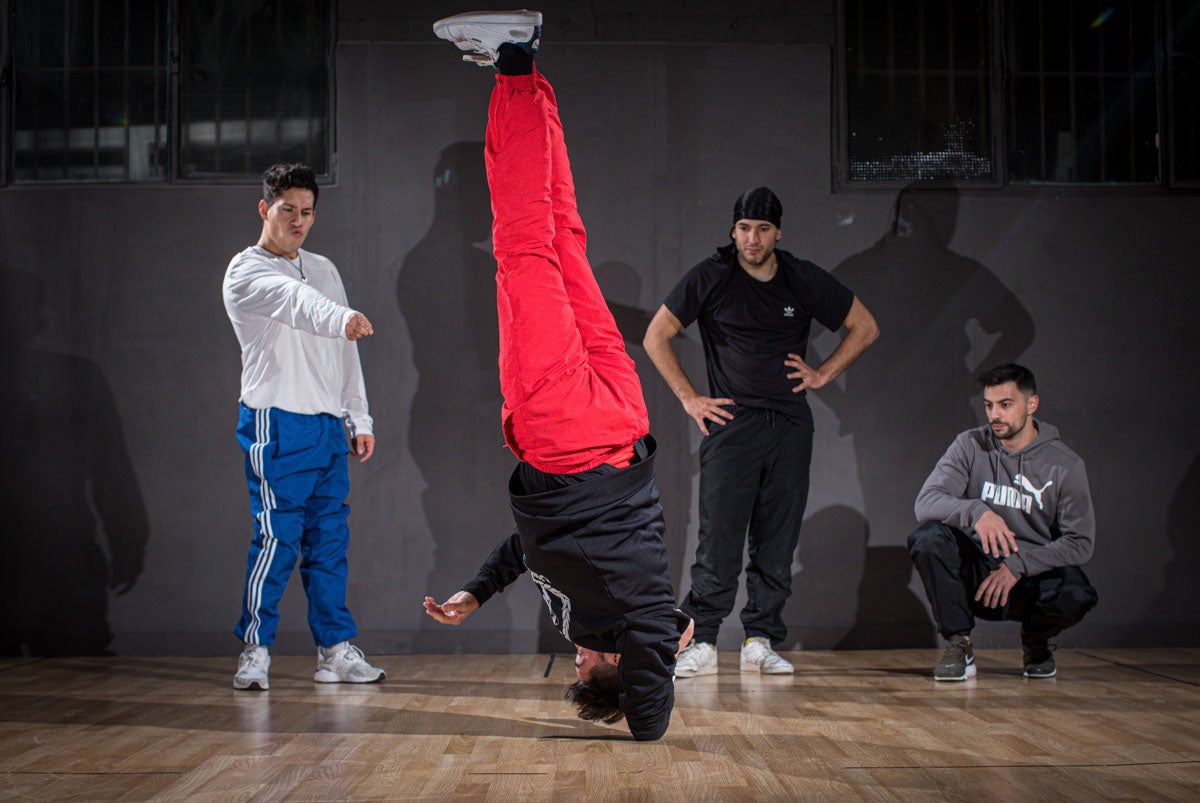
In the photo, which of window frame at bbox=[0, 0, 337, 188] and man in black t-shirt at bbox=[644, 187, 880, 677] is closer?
man in black t-shirt at bbox=[644, 187, 880, 677]

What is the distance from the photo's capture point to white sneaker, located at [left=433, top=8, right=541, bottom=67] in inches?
94.2

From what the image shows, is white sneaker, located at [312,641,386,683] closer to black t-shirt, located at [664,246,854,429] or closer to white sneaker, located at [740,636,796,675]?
white sneaker, located at [740,636,796,675]

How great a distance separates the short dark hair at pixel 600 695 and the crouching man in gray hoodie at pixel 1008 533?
150 cm

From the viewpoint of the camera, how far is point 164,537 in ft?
13.7

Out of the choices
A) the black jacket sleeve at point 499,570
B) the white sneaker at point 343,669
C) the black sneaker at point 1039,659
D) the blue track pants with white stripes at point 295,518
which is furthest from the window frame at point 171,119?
the black sneaker at point 1039,659

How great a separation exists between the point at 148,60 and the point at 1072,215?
3.87 metres

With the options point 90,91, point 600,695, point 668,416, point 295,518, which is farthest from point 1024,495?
point 90,91

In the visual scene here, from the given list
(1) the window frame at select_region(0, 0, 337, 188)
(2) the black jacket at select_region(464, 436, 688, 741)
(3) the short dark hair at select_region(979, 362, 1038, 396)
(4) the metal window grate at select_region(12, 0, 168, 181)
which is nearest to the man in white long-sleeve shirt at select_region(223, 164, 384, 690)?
(1) the window frame at select_region(0, 0, 337, 188)

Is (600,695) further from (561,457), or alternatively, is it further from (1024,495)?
(1024,495)

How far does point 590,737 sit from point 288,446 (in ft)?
4.84

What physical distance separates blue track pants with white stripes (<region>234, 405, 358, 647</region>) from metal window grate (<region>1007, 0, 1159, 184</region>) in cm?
303

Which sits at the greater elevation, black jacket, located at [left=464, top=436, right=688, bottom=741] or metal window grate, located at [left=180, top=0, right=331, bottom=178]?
metal window grate, located at [left=180, top=0, right=331, bottom=178]

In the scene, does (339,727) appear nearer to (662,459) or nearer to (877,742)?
(877,742)

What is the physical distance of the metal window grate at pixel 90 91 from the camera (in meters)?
4.27
